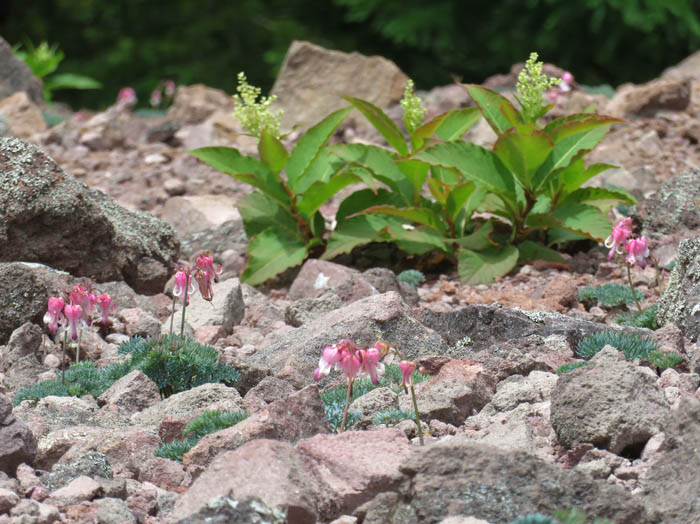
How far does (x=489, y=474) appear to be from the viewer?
100 inches

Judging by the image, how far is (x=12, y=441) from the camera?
3135 millimetres

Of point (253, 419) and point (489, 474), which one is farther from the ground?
point (489, 474)

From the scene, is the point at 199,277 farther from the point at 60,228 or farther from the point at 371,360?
the point at 60,228

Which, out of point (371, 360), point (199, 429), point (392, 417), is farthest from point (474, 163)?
point (199, 429)

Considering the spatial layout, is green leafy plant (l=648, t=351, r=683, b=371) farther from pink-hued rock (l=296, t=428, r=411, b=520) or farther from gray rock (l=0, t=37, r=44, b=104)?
gray rock (l=0, t=37, r=44, b=104)

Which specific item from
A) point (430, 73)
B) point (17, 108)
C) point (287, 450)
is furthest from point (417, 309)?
point (430, 73)

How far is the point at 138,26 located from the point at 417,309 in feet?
41.3

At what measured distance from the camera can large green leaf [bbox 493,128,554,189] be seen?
532cm

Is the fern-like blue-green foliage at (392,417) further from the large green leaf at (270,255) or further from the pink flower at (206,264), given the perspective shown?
the large green leaf at (270,255)

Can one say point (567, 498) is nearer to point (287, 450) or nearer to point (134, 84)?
point (287, 450)

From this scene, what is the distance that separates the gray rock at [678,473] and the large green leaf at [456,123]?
340cm

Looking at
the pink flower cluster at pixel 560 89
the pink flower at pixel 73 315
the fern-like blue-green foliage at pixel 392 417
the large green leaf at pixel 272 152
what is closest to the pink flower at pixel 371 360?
the fern-like blue-green foliage at pixel 392 417

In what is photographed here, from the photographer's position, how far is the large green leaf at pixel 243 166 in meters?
5.96

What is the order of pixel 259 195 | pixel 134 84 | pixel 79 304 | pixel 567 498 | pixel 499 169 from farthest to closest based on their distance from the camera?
1. pixel 134 84
2. pixel 259 195
3. pixel 499 169
4. pixel 79 304
5. pixel 567 498
